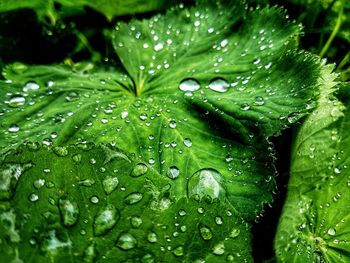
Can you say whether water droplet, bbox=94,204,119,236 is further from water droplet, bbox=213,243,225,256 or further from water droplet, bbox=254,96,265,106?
water droplet, bbox=254,96,265,106

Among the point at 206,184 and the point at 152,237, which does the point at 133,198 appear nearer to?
the point at 152,237

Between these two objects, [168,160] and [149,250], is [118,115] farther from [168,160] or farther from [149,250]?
[149,250]

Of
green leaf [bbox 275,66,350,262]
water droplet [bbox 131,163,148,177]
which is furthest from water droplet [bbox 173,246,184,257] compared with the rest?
green leaf [bbox 275,66,350,262]

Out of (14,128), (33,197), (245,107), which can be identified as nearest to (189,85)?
(245,107)

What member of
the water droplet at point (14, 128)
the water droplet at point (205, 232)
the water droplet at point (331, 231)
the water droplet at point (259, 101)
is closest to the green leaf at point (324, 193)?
the water droplet at point (331, 231)

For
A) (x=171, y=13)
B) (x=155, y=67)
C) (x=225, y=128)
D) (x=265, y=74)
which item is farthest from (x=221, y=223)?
(x=171, y=13)

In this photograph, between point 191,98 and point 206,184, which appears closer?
point 206,184

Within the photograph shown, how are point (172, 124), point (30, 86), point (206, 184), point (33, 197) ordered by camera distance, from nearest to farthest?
point (33, 197) < point (206, 184) < point (172, 124) < point (30, 86)
